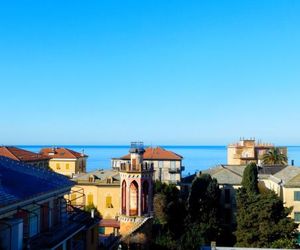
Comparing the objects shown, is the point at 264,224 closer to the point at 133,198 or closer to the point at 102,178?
the point at 133,198

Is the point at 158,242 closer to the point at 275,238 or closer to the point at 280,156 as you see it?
the point at 275,238

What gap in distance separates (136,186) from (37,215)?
20.7m

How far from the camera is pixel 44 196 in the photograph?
17.2 metres

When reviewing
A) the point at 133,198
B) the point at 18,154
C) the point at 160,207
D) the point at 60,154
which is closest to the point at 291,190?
the point at 160,207

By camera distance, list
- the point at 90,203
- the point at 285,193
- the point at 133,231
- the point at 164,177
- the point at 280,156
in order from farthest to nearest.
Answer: the point at 280,156 → the point at 164,177 → the point at 90,203 → the point at 285,193 → the point at 133,231

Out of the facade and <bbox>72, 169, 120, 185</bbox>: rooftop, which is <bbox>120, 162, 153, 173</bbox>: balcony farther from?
the facade

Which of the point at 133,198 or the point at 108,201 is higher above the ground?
the point at 133,198

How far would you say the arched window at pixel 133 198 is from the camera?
3628cm

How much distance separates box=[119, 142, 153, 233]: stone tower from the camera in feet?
119

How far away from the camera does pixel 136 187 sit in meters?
37.0

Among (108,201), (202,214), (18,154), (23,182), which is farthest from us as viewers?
(18,154)

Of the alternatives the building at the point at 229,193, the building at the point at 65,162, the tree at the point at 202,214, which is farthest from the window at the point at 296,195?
the building at the point at 65,162

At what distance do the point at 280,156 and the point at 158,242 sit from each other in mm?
47181

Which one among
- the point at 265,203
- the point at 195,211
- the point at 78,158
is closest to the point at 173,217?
the point at 195,211
